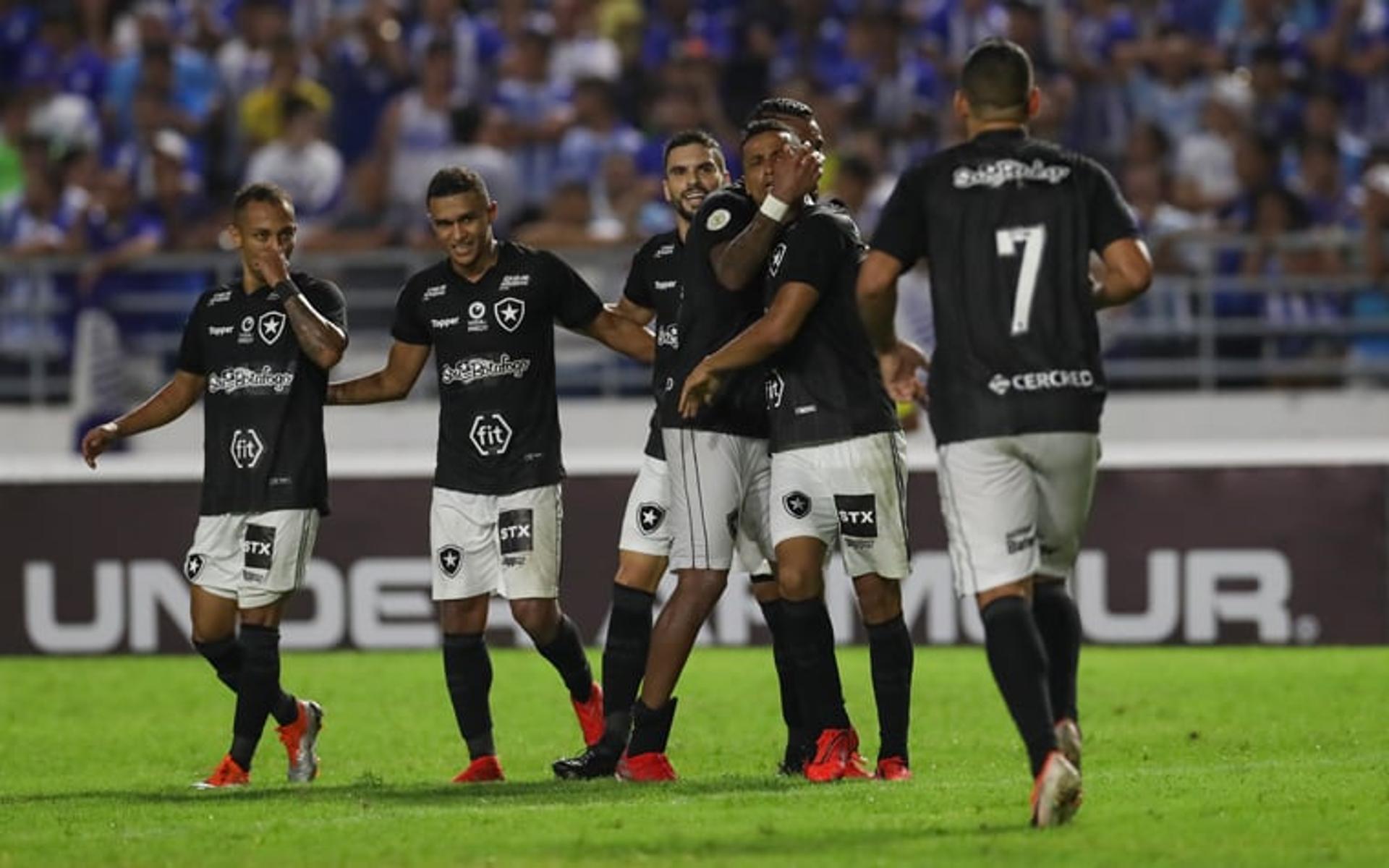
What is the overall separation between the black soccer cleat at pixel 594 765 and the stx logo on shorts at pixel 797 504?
3.98 feet

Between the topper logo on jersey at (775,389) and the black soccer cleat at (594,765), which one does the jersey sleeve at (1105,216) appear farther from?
the black soccer cleat at (594,765)

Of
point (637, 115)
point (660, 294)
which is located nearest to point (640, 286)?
point (660, 294)

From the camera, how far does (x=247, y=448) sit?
10289 mm

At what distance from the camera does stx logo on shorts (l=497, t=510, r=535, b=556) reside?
10.2 meters

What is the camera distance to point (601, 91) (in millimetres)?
19797

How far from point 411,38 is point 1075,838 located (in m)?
15.3

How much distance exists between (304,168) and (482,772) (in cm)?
1067

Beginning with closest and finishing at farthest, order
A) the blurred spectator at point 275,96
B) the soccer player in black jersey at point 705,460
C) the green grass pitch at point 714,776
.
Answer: the green grass pitch at point 714,776 → the soccer player in black jersey at point 705,460 → the blurred spectator at point 275,96

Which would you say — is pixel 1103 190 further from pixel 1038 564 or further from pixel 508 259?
pixel 508 259

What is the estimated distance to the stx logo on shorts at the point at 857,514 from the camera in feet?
31.2

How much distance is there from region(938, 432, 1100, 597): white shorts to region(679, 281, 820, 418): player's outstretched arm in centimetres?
134

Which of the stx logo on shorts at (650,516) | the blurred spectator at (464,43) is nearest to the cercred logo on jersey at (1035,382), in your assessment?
the stx logo on shorts at (650,516)

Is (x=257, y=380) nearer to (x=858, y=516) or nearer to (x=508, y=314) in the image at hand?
(x=508, y=314)

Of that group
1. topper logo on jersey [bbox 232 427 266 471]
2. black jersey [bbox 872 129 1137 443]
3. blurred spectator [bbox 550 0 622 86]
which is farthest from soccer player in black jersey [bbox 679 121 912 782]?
blurred spectator [bbox 550 0 622 86]
